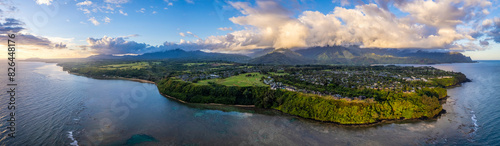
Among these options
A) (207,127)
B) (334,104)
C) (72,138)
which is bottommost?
(72,138)

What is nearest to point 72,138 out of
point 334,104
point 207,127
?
point 207,127

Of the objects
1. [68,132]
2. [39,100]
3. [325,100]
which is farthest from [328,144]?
[39,100]

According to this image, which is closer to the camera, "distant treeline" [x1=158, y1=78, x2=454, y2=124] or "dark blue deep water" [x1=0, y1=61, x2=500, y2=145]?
"dark blue deep water" [x1=0, y1=61, x2=500, y2=145]

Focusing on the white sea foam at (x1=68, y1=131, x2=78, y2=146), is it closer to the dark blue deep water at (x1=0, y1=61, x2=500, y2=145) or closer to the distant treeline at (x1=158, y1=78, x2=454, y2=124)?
the dark blue deep water at (x1=0, y1=61, x2=500, y2=145)

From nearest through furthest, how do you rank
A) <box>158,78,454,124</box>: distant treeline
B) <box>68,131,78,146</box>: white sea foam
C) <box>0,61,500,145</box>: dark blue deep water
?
<box>68,131,78,146</box>: white sea foam → <box>0,61,500,145</box>: dark blue deep water → <box>158,78,454,124</box>: distant treeline

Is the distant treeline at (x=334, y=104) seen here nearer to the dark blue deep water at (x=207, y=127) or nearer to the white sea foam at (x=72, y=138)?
the dark blue deep water at (x=207, y=127)

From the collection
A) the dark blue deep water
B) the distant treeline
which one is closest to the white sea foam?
the dark blue deep water

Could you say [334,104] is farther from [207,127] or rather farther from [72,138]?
[72,138]

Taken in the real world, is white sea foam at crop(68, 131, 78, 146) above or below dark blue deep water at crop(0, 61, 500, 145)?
below

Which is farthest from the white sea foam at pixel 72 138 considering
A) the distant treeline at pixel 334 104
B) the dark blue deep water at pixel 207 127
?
the distant treeline at pixel 334 104

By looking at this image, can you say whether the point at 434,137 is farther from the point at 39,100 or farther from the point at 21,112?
the point at 39,100

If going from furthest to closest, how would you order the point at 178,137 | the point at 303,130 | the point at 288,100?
the point at 288,100 < the point at 303,130 < the point at 178,137
